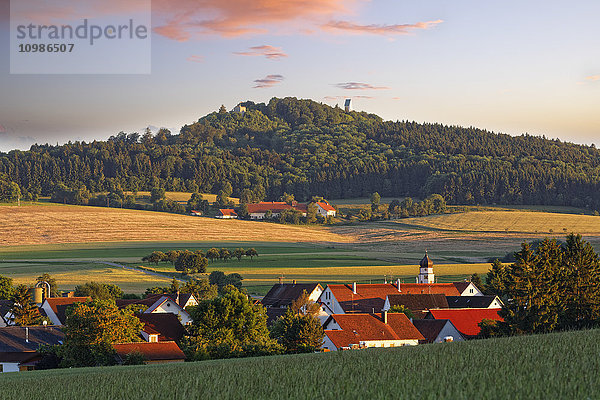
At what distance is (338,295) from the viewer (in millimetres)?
88625

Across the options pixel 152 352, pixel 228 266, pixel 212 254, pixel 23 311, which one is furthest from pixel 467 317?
pixel 212 254

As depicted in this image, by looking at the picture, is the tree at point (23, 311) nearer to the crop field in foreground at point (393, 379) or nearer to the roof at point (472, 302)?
the crop field in foreground at point (393, 379)

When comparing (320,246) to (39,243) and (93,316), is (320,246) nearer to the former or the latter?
(39,243)

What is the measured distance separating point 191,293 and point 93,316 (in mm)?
34472

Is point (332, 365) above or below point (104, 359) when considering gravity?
above

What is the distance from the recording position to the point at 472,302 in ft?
289

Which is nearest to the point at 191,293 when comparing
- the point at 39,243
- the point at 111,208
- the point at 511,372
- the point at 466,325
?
the point at 466,325

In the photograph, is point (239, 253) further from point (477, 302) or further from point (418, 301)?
point (477, 302)

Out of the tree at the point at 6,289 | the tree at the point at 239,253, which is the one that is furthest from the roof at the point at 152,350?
the tree at the point at 239,253

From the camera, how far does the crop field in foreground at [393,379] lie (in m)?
19.2

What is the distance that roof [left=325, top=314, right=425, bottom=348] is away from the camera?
65.2 meters

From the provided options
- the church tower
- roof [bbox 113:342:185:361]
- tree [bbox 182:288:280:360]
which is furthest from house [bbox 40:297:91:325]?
the church tower

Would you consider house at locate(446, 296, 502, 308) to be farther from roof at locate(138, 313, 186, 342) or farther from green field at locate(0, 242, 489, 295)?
roof at locate(138, 313, 186, 342)

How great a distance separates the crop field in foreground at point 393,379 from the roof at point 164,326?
3326cm
